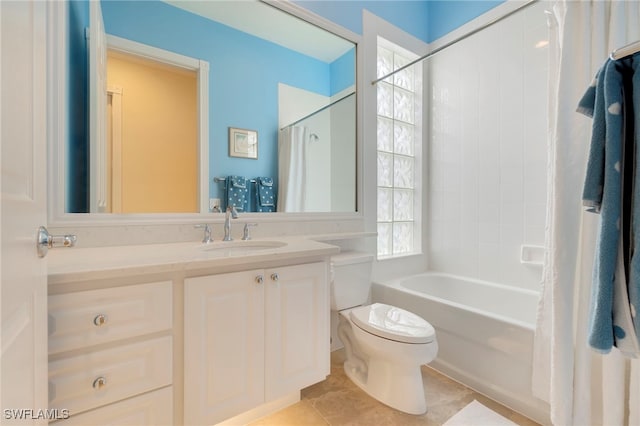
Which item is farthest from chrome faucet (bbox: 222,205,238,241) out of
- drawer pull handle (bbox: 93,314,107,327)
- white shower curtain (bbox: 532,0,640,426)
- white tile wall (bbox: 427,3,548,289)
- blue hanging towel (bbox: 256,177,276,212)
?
white tile wall (bbox: 427,3,548,289)

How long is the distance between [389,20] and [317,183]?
144 centimetres

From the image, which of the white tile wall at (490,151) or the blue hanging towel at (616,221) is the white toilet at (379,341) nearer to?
the blue hanging towel at (616,221)

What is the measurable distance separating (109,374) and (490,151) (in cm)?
250

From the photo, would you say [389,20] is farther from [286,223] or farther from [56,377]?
[56,377]

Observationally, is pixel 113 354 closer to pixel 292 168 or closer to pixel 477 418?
pixel 292 168

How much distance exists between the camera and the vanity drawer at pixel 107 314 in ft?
2.56

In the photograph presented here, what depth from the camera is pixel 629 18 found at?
3.78 feet

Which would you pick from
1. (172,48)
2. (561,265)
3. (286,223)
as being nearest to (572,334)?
(561,265)

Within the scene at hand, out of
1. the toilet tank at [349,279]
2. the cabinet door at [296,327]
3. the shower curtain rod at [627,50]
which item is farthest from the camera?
the toilet tank at [349,279]

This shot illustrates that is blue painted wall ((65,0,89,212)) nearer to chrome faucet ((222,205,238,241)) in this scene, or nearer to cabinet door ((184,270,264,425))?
chrome faucet ((222,205,238,241))

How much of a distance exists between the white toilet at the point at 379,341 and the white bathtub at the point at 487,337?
283 millimetres

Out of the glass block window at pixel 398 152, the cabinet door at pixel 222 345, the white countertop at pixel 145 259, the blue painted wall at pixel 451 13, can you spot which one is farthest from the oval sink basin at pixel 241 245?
the blue painted wall at pixel 451 13

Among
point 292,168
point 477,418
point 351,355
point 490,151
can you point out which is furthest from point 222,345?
point 490,151

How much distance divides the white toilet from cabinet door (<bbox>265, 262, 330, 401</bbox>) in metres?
0.28
